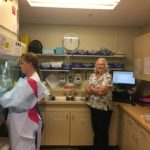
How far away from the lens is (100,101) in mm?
3184

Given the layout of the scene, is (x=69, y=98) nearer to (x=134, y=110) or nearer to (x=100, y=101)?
(x=100, y=101)

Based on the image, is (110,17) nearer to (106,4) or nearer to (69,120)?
(106,4)

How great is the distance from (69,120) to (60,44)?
4.75 feet

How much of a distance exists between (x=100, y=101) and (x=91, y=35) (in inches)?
60.7

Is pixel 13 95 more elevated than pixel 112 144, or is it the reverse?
pixel 13 95

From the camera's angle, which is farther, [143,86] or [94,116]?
[143,86]

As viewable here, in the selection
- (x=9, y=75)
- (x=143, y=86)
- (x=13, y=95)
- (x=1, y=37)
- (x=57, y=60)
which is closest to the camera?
(x=1, y=37)

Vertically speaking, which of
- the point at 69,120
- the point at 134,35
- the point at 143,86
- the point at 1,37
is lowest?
the point at 69,120

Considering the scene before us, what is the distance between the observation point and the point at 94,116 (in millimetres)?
3312

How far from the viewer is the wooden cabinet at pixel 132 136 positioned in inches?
92.6

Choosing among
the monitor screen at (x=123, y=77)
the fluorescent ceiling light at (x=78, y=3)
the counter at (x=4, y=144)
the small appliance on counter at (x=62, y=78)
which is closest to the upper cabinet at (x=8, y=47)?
the fluorescent ceiling light at (x=78, y=3)

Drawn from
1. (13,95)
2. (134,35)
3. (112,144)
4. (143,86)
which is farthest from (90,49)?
(13,95)

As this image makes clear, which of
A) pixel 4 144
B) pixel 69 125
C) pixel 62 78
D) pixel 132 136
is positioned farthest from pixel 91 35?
pixel 4 144

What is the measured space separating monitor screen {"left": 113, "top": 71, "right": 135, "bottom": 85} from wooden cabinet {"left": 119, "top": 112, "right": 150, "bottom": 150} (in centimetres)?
70
